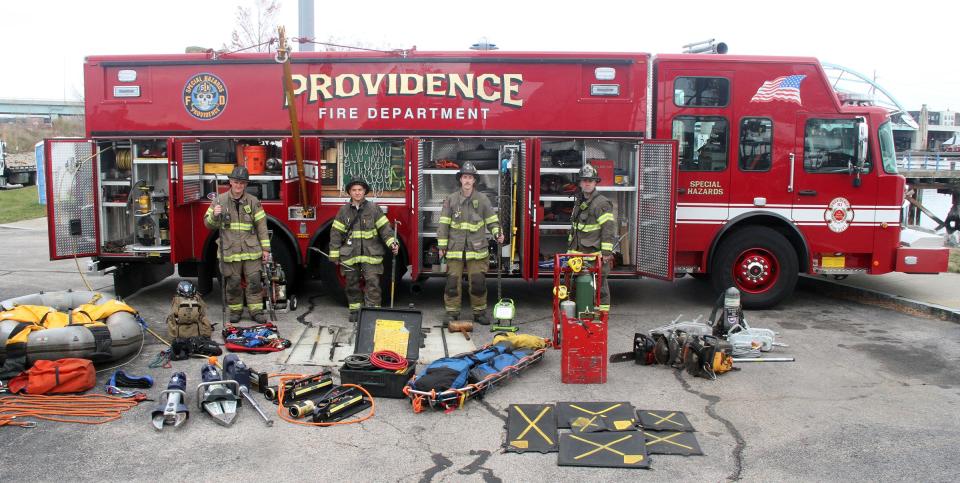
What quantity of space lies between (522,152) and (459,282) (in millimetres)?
1744

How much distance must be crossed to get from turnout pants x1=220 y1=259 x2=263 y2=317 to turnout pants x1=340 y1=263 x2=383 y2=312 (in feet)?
3.40

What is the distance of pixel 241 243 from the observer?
896 centimetres

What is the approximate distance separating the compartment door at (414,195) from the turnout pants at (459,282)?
1.77ft

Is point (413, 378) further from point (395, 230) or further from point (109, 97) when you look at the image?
point (109, 97)

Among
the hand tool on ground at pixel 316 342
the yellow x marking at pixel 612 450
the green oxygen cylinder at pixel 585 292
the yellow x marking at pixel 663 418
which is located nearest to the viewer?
the yellow x marking at pixel 612 450

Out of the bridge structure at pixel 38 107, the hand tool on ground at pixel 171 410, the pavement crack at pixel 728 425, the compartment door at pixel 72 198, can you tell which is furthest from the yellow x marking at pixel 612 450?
the bridge structure at pixel 38 107

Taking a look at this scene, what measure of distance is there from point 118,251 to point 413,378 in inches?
213

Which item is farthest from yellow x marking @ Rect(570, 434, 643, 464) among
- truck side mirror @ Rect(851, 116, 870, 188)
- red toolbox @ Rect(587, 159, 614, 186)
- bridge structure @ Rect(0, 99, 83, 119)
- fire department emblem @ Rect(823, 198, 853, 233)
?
bridge structure @ Rect(0, 99, 83, 119)

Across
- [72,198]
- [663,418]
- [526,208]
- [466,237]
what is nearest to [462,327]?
[466,237]

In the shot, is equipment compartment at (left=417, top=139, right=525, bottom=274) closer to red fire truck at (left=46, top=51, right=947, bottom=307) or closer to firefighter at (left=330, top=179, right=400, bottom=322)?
red fire truck at (left=46, top=51, right=947, bottom=307)

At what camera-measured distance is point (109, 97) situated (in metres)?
9.74

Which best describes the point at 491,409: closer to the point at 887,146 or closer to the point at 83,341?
the point at 83,341

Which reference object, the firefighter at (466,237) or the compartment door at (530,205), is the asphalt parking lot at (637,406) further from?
the compartment door at (530,205)

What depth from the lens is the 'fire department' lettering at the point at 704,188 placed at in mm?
9539
